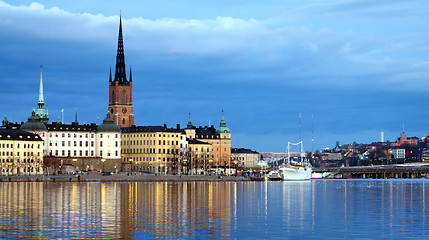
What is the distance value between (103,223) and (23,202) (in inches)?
823

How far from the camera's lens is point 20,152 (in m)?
177

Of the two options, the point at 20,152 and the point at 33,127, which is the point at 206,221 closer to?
the point at 20,152

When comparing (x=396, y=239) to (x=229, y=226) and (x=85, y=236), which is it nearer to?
(x=229, y=226)

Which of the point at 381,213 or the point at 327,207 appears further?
the point at 327,207

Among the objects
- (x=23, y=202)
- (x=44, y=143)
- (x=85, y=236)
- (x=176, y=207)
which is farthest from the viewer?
(x=44, y=143)

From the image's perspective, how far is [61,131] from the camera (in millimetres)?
194625

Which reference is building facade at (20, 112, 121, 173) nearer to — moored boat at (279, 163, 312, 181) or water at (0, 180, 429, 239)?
moored boat at (279, 163, 312, 181)

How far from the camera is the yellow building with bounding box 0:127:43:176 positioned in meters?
172

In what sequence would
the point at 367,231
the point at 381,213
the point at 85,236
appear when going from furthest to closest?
1. the point at 381,213
2. the point at 367,231
3. the point at 85,236

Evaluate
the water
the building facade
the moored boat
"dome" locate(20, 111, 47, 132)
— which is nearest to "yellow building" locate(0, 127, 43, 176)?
"dome" locate(20, 111, 47, 132)

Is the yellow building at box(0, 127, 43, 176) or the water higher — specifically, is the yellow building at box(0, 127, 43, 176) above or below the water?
above

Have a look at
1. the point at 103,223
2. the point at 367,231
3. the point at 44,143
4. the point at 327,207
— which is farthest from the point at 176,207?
the point at 44,143

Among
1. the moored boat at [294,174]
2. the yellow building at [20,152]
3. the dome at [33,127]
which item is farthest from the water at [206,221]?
the dome at [33,127]

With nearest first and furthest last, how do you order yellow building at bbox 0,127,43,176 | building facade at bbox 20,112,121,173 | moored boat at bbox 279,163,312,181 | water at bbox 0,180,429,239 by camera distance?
water at bbox 0,180,429,239, yellow building at bbox 0,127,43,176, moored boat at bbox 279,163,312,181, building facade at bbox 20,112,121,173
